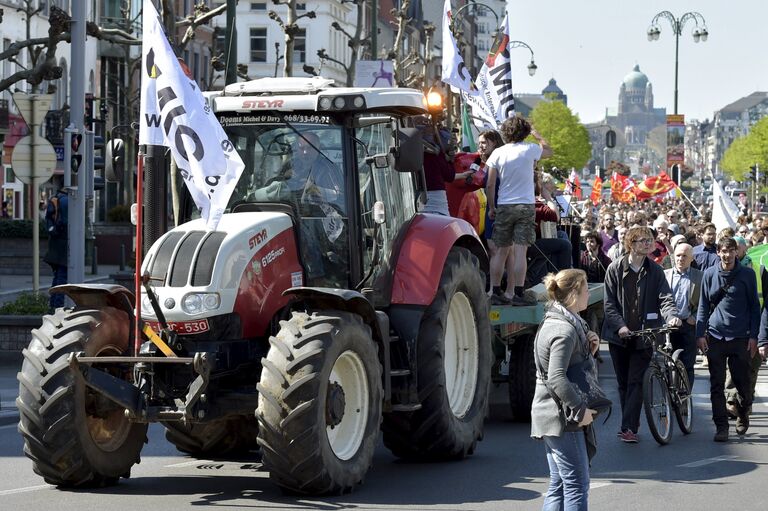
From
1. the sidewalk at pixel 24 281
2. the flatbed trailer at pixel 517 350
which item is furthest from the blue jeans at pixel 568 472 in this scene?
the sidewalk at pixel 24 281

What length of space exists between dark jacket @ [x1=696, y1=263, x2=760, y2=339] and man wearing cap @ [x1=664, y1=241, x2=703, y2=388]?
293 mm

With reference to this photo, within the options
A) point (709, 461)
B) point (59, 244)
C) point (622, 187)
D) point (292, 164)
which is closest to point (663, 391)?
point (709, 461)

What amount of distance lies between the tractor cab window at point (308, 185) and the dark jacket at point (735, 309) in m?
4.45

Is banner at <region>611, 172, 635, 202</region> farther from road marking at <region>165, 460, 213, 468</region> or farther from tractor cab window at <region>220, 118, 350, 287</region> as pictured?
tractor cab window at <region>220, 118, 350, 287</region>

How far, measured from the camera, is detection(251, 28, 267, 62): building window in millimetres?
94812

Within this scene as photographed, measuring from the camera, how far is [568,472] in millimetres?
8312

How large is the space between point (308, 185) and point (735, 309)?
494cm

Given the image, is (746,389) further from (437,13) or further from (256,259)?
(437,13)

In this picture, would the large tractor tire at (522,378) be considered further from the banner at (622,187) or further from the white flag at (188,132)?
the banner at (622,187)

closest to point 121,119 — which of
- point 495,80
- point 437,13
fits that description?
point 495,80

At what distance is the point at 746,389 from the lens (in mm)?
14656

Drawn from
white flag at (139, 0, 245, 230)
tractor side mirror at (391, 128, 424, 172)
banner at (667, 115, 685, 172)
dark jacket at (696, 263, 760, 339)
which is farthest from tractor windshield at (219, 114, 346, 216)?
banner at (667, 115, 685, 172)

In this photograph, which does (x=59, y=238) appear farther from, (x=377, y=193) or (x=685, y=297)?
(x=377, y=193)

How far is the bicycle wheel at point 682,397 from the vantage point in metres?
14.4
